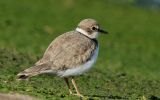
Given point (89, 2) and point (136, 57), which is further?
point (89, 2)

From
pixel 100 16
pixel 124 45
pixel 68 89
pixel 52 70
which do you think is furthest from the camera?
pixel 100 16

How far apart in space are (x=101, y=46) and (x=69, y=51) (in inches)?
482

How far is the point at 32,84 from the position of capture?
13.6m

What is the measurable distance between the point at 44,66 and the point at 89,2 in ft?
67.4

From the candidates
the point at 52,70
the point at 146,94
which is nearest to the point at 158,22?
the point at 146,94

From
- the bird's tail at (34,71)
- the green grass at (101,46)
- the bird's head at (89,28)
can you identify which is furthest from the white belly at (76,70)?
the bird's head at (89,28)

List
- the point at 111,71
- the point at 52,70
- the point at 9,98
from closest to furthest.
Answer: the point at 9,98 < the point at 52,70 < the point at 111,71

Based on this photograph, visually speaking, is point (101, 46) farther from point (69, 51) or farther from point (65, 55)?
point (65, 55)

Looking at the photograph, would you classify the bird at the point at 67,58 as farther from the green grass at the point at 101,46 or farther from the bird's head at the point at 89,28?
the green grass at the point at 101,46

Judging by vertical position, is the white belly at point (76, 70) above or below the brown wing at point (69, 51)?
below

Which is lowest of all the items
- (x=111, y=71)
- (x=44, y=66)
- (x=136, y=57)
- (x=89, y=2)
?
(x=44, y=66)

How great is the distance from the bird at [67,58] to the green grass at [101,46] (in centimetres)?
43

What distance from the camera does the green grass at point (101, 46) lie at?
14.0m

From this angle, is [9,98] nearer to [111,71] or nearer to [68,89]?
[68,89]
